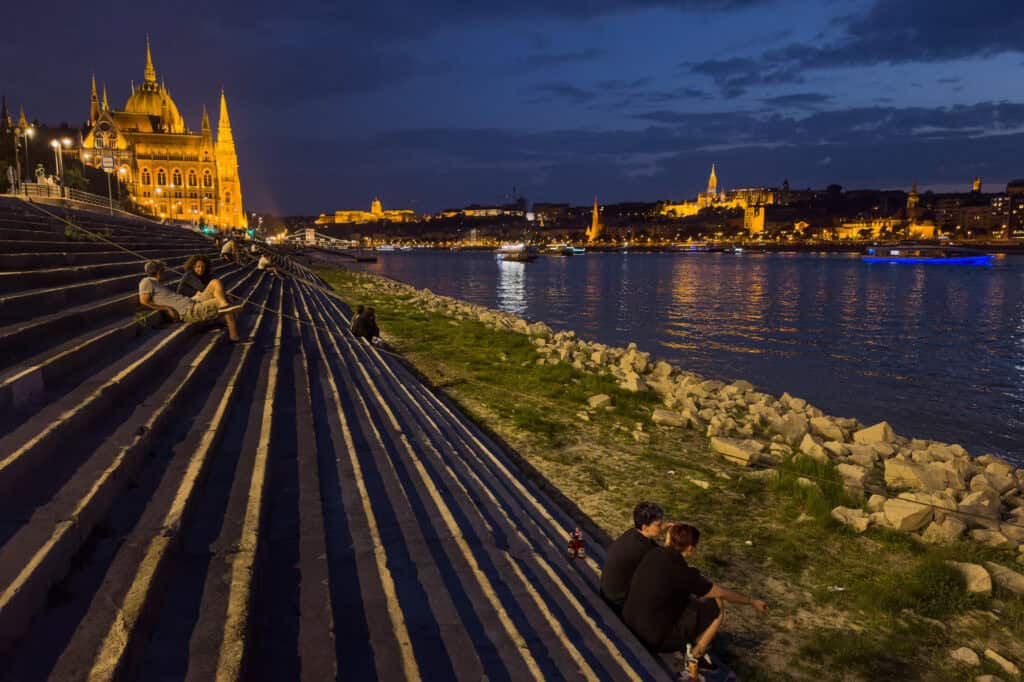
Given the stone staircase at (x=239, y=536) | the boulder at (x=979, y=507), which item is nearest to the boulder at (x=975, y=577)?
the boulder at (x=979, y=507)

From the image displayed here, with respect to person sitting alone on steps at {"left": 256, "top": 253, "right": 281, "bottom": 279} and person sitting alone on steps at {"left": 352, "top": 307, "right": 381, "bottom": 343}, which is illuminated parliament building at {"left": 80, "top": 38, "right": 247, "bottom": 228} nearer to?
person sitting alone on steps at {"left": 256, "top": 253, "right": 281, "bottom": 279}

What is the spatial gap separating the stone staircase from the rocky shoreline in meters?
4.02

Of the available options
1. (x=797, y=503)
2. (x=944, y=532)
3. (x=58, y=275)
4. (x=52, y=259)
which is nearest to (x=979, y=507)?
(x=944, y=532)

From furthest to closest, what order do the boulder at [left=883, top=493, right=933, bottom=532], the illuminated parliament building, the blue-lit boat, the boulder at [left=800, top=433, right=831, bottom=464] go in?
the blue-lit boat
the illuminated parliament building
the boulder at [left=800, top=433, right=831, bottom=464]
the boulder at [left=883, top=493, right=933, bottom=532]

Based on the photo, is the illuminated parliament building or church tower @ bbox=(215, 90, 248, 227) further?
church tower @ bbox=(215, 90, 248, 227)

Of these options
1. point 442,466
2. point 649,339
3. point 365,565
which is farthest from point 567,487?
point 649,339

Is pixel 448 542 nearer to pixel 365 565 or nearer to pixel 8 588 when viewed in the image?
pixel 365 565

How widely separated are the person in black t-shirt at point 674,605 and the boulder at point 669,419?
6.64 m

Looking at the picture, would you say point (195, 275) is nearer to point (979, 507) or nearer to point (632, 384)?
point (632, 384)

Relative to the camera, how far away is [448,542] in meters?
4.98

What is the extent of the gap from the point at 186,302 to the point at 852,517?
975cm

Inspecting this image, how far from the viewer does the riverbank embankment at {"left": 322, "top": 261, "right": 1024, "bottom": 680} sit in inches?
196

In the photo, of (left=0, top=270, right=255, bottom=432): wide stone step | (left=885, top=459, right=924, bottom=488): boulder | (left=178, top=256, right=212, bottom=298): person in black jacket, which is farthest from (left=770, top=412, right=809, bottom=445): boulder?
(left=178, top=256, right=212, bottom=298): person in black jacket

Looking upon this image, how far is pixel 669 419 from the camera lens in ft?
35.9
